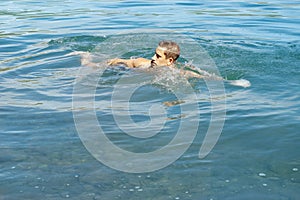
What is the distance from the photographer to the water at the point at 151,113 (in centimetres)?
515

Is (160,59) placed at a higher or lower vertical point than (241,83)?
higher

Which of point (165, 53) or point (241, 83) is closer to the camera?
point (241, 83)

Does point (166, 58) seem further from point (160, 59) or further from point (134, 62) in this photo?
point (134, 62)

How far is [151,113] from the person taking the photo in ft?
23.5

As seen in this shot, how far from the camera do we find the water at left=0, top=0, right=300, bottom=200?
16.9ft

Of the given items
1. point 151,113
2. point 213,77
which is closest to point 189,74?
point 213,77

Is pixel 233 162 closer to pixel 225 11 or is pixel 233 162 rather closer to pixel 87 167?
pixel 87 167

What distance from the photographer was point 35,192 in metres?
5.00

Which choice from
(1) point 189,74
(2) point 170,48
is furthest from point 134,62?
(1) point 189,74

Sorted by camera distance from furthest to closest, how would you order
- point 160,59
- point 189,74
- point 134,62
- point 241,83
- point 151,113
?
1. point 134,62
2. point 189,74
3. point 160,59
4. point 241,83
5. point 151,113

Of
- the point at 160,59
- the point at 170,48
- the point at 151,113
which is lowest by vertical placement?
the point at 151,113

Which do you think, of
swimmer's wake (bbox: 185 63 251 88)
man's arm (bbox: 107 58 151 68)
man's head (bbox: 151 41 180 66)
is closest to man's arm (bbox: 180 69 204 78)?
swimmer's wake (bbox: 185 63 251 88)

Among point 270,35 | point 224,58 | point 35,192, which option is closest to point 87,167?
point 35,192

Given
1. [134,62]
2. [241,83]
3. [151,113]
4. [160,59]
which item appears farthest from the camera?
[134,62]
